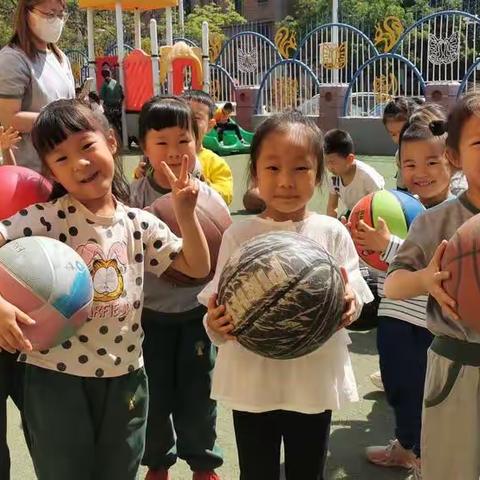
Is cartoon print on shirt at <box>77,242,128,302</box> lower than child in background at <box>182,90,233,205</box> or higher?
lower

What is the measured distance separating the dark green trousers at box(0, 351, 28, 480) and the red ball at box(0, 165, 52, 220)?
1.91ft

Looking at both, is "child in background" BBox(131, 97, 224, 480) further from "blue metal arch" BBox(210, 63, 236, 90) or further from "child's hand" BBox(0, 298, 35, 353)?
"blue metal arch" BBox(210, 63, 236, 90)

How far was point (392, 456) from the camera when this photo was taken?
3361 mm

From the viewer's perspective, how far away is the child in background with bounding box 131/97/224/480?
9.71 ft

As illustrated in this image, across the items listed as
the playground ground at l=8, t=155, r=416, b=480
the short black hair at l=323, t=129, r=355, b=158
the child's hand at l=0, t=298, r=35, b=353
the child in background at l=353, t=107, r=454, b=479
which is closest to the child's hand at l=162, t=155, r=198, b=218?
the child's hand at l=0, t=298, r=35, b=353

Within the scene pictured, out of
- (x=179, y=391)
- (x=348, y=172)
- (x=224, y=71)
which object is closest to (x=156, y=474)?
(x=179, y=391)

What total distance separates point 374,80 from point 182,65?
5081 mm

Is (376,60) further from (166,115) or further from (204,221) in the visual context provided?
(204,221)

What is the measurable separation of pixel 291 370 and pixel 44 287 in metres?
0.90

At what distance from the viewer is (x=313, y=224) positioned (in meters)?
2.52

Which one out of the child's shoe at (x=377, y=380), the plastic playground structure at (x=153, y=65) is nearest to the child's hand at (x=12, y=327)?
the child's shoe at (x=377, y=380)

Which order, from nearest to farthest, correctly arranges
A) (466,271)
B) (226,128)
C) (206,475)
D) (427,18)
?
(466,271)
(206,475)
(427,18)
(226,128)

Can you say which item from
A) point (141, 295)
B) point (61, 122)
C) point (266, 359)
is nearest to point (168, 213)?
point (141, 295)

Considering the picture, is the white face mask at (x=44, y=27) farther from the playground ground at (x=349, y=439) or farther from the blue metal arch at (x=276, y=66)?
the blue metal arch at (x=276, y=66)
